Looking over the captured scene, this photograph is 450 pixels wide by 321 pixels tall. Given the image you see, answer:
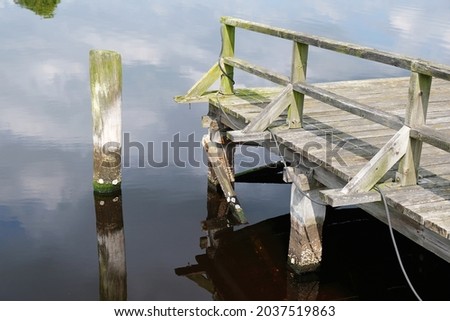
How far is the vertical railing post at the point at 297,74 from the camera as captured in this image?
677cm

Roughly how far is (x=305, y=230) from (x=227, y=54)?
Answer: 119 inches

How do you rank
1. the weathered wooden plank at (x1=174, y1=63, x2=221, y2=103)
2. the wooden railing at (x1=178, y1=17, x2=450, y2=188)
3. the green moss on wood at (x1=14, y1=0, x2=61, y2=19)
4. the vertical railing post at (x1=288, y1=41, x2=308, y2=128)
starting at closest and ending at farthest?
the wooden railing at (x1=178, y1=17, x2=450, y2=188) < the vertical railing post at (x1=288, y1=41, x2=308, y2=128) < the weathered wooden plank at (x1=174, y1=63, x2=221, y2=103) < the green moss on wood at (x1=14, y1=0, x2=61, y2=19)

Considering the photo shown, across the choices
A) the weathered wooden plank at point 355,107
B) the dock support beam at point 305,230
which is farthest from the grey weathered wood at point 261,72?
the dock support beam at point 305,230

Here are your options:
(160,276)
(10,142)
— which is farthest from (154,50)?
(160,276)

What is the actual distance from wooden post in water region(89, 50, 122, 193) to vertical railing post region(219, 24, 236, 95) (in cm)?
150

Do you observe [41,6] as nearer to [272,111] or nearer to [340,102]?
[272,111]

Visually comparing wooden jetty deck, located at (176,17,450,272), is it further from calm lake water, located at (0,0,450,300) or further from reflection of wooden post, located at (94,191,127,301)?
reflection of wooden post, located at (94,191,127,301)

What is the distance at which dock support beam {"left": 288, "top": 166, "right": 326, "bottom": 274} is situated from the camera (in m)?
7.10

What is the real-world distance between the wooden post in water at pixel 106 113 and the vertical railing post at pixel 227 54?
150 centimetres

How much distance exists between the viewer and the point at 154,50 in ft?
68.7

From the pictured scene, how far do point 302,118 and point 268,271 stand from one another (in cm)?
204

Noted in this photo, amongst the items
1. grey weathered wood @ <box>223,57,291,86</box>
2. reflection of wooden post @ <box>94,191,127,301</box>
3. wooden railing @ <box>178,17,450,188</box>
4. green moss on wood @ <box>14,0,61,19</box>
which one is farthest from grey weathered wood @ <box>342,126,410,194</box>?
green moss on wood @ <box>14,0,61,19</box>
